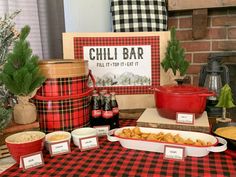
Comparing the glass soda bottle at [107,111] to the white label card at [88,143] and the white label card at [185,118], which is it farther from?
the white label card at [185,118]

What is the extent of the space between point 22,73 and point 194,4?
103 centimetres

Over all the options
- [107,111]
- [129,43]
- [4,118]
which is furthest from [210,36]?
[4,118]

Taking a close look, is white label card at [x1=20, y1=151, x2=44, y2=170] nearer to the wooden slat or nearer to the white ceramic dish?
the white ceramic dish

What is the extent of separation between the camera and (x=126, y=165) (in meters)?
0.70

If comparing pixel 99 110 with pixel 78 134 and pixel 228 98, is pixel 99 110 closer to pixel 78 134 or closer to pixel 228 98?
pixel 78 134

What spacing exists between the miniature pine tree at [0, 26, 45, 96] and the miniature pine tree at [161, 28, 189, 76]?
55 centimetres

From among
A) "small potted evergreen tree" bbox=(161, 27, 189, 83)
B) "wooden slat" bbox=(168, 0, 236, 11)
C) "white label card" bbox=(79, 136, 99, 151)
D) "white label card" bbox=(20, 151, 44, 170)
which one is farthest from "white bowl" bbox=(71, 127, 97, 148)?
"wooden slat" bbox=(168, 0, 236, 11)

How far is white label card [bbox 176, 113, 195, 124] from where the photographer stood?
0.88 m

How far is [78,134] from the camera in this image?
0.85 metres

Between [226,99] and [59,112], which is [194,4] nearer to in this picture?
[226,99]

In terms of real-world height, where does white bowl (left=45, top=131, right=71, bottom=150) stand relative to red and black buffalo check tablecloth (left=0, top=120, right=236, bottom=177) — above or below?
above

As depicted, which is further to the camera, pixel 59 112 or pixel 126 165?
pixel 59 112

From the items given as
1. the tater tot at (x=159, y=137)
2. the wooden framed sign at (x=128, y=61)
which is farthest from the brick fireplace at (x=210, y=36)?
the tater tot at (x=159, y=137)

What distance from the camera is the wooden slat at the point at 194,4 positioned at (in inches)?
53.3
